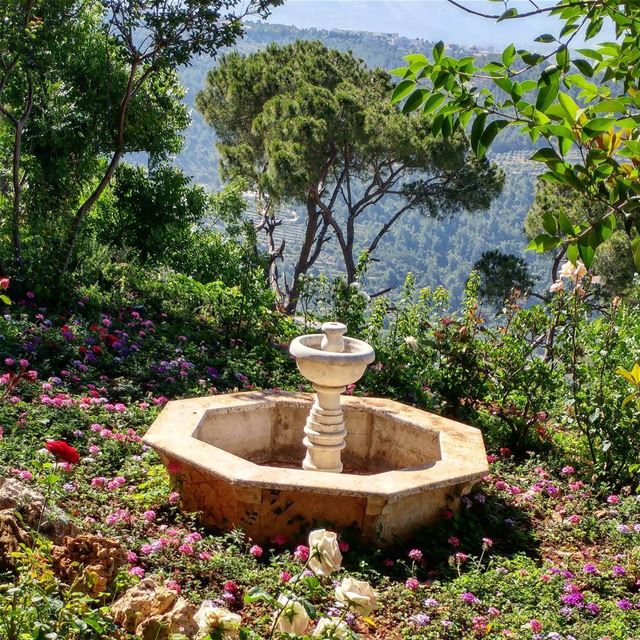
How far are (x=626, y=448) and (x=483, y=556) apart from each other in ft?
5.25

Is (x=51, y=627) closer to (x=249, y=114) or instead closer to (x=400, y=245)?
(x=249, y=114)

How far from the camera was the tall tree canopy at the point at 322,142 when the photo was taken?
1484 centimetres

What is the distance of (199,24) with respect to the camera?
28.2 ft

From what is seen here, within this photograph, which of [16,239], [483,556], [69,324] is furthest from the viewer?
[16,239]

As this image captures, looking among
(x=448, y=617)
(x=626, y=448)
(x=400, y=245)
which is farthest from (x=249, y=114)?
(x=400, y=245)

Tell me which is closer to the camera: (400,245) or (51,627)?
(51,627)

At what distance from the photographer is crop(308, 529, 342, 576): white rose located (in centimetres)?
239

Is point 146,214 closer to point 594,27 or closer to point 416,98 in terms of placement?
point 594,27

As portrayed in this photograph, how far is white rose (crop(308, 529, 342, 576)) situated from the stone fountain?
1.90 meters

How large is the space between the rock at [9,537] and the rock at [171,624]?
0.62 metres

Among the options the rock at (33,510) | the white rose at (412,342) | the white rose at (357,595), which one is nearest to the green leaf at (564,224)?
the white rose at (357,595)

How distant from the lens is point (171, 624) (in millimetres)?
2840

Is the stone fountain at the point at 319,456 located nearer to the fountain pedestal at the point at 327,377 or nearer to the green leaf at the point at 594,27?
the fountain pedestal at the point at 327,377

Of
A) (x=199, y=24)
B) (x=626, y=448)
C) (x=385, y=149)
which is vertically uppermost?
(x=199, y=24)
